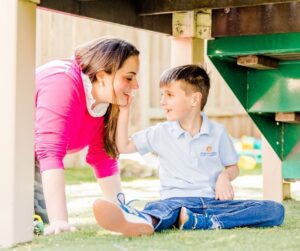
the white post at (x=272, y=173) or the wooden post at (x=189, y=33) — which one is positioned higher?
the wooden post at (x=189, y=33)

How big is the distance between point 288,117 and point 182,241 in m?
1.64

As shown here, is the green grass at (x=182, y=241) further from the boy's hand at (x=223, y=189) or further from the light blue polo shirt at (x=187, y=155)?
the light blue polo shirt at (x=187, y=155)

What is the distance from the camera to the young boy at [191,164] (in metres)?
2.93

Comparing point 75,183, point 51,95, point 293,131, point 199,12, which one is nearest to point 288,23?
point 199,12

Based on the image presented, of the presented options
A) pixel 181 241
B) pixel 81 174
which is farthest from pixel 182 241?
pixel 81 174

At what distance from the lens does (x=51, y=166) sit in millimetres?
2834

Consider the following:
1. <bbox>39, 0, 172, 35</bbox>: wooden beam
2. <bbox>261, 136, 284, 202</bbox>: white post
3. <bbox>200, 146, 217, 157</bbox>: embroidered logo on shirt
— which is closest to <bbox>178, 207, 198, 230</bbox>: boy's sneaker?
<bbox>200, 146, 217, 157</bbox>: embroidered logo on shirt

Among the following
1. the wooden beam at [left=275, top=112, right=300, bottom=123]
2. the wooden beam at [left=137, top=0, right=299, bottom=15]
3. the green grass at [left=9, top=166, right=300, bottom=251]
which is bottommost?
the green grass at [left=9, top=166, right=300, bottom=251]

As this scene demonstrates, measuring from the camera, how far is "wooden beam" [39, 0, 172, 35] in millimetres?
3257

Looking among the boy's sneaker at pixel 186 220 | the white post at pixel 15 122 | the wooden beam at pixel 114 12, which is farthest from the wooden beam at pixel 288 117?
the white post at pixel 15 122

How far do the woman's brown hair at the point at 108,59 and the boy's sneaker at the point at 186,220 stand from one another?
0.56 metres

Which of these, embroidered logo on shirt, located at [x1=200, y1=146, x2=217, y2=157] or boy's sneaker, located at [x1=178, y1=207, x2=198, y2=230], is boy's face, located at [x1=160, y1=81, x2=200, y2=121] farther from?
boy's sneaker, located at [x1=178, y1=207, x2=198, y2=230]

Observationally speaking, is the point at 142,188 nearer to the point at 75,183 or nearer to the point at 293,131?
the point at 75,183

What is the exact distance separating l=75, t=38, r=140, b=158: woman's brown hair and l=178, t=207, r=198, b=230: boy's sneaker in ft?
1.85
